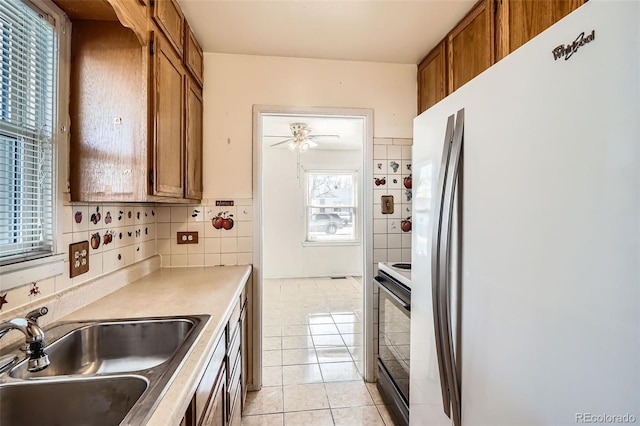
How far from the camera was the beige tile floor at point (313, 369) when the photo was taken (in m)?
1.92

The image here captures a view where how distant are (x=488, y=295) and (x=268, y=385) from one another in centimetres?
198

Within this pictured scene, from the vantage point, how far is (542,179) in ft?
2.01

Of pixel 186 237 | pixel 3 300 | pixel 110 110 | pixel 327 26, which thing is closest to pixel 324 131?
pixel 327 26

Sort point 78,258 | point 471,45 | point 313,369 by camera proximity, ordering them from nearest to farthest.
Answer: point 78,258
point 471,45
point 313,369

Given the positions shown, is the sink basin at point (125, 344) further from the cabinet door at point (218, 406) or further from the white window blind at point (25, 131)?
the white window blind at point (25, 131)

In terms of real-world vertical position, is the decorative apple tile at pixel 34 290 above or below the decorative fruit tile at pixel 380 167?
below

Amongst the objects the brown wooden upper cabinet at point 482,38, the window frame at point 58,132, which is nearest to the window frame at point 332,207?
the brown wooden upper cabinet at point 482,38

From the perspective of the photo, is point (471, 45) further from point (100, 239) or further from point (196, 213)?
point (100, 239)

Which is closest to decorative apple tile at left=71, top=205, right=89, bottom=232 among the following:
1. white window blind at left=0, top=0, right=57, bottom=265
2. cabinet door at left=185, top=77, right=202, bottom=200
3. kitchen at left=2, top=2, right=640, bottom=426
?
white window blind at left=0, top=0, right=57, bottom=265

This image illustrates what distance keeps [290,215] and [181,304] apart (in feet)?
13.4

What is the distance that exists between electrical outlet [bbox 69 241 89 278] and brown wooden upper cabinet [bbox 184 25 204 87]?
1.11 meters

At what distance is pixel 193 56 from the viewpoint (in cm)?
191

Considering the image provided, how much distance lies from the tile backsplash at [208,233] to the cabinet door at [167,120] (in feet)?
1.64

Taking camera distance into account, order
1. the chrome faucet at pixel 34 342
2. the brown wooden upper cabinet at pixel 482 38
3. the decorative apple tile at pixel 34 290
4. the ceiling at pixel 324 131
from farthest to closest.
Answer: the ceiling at pixel 324 131 → the brown wooden upper cabinet at pixel 482 38 → the decorative apple tile at pixel 34 290 → the chrome faucet at pixel 34 342
